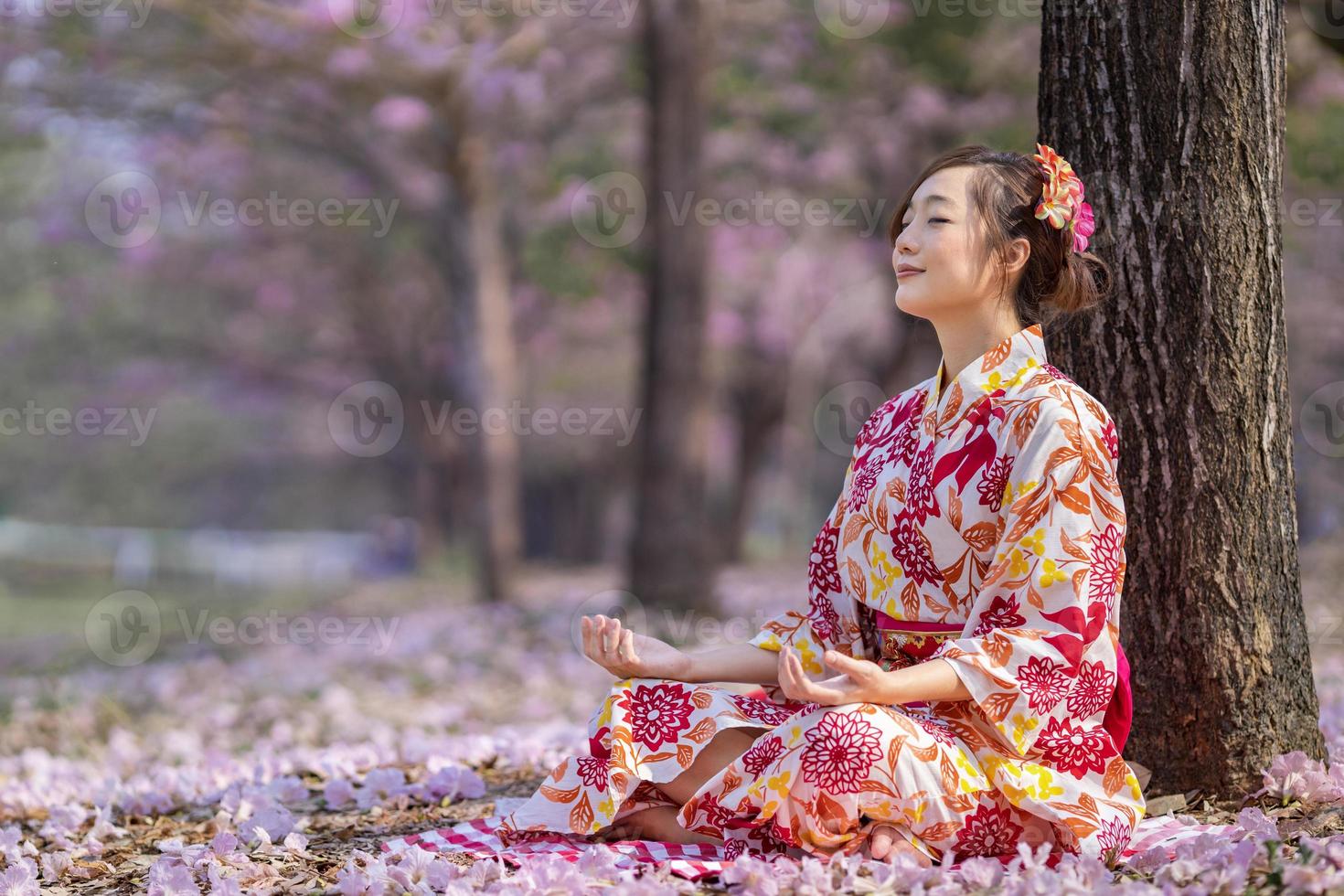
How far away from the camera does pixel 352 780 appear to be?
3.61 metres

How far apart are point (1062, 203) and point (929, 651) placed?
863mm

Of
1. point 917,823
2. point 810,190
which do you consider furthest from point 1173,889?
point 810,190

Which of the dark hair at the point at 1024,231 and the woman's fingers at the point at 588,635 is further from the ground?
the dark hair at the point at 1024,231

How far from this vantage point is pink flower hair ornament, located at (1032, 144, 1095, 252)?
2.47 meters

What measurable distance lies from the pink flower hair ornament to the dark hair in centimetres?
2

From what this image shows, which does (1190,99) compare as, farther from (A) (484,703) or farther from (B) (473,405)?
(B) (473,405)

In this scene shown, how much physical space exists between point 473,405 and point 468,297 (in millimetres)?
820

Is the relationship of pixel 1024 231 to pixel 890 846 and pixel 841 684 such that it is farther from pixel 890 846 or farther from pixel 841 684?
pixel 890 846

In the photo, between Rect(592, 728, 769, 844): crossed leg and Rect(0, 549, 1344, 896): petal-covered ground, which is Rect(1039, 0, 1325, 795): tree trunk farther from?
Rect(592, 728, 769, 844): crossed leg

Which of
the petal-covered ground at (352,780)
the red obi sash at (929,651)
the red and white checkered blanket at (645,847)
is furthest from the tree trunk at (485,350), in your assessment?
the red obi sash at (929,651)

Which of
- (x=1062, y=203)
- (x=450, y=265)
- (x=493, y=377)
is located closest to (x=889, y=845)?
(x=1062, y=203)

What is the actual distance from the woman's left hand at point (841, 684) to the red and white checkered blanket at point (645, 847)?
36cm

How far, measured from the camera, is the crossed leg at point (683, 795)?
2439mm

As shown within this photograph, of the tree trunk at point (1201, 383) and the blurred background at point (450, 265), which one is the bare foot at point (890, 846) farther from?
the blurred background at point (450, 265)
